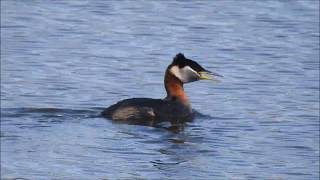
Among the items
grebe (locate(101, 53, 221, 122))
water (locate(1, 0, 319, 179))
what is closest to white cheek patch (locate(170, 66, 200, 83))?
grebe (locate(101, 53, 221, 122))

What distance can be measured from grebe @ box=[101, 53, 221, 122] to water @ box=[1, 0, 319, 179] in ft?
0.89

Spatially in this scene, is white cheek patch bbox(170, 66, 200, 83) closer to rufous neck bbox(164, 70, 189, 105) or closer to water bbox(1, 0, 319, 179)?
rufous neck bbox(164, 70, 189, 105)

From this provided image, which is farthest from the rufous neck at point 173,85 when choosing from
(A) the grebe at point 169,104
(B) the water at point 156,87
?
(B) the water at point 156,87

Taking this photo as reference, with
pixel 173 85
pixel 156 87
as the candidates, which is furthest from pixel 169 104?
pixel 156 87

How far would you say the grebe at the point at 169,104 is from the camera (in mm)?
17188

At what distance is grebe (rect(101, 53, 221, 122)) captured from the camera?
17188mm

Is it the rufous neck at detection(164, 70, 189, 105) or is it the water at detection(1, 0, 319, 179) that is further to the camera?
the rufous neck at detection(164, 70, 189, 105)

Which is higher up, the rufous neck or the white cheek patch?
the white cheek patch

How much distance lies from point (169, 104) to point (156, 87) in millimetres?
1853

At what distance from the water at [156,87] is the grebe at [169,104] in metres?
0.27

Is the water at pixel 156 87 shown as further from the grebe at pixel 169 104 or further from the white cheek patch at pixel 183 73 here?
the white cheek patch at pixel 183 73

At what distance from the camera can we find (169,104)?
17891mm

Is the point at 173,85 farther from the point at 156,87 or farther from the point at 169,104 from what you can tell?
the point at 156,87

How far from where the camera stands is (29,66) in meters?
20.8
